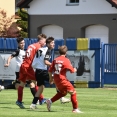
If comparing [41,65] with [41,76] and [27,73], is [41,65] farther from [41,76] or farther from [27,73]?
[27,73]

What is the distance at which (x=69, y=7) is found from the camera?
38.5 metres

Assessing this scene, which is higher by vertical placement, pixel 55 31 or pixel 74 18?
pixel 74 18

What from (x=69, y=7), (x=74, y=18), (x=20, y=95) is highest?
(x=69, y=7)

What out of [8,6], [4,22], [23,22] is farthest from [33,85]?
[8,6]

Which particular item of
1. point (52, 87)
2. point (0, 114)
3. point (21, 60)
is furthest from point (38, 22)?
point (0, 114)

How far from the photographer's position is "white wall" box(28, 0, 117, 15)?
122ft

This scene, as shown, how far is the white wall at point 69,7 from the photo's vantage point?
37.2 meters

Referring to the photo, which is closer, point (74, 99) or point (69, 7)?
point (74, 99)

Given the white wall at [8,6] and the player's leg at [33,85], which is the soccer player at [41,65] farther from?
the white wall at [8,6]

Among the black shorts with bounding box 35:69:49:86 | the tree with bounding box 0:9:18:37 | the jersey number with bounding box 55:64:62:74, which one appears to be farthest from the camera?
the tree with bounding box 0:9:18:37

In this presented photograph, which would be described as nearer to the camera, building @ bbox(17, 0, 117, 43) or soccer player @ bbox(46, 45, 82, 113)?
soccer player @ bbox(46, 45, 82, 113)

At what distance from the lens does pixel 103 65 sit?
26484mm

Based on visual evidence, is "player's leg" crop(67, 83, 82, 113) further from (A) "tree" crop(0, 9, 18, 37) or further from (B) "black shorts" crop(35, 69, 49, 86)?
(A) "tree" crop(0, 9, 18, 37)

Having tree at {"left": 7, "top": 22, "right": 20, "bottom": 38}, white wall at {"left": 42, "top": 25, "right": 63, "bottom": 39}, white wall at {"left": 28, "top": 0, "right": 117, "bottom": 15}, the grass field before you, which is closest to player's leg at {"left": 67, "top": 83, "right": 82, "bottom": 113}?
the grass field
